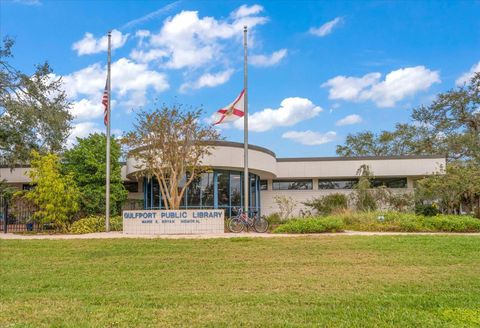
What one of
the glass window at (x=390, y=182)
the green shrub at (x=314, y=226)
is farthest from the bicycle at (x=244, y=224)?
the glass window at (x=390, y=182)

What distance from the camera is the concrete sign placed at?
15.3 metres

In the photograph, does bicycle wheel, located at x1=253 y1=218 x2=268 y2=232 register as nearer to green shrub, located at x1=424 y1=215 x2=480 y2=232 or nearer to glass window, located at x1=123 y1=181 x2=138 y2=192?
green shrub, located at x1=424 y1=215 x2=480 y2=232

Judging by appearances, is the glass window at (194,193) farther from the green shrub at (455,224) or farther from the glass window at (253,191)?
the green shrub at (455,224)

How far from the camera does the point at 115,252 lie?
34.2ft

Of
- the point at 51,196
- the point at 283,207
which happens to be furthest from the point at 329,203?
the point at 51,196

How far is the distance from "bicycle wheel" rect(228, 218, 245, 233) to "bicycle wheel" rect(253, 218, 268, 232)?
21.0 inches

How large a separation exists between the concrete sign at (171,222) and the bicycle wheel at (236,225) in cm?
38

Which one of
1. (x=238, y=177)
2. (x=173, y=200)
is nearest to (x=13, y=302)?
(x=173, y=200)

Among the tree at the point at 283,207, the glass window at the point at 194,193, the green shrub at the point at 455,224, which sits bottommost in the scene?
the green shrub at the point at 455,224

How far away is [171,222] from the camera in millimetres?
15352

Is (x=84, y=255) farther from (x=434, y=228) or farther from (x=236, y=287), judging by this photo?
(x=434, y=228)

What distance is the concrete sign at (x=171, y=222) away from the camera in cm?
1530

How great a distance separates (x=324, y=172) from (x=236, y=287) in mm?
19500

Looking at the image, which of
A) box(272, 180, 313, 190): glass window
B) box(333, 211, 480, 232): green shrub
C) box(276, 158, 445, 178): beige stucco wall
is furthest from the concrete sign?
box(272, 180, 313, 190): glass window
